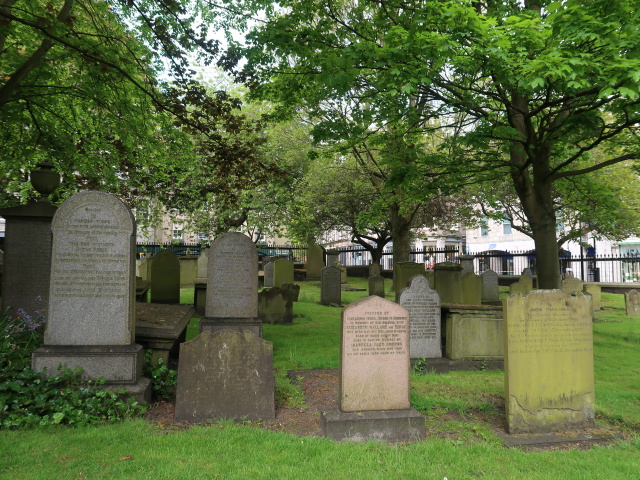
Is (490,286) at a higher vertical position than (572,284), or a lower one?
lower

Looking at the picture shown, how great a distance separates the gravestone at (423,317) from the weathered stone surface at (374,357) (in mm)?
2748

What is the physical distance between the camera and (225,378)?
4.88 meters

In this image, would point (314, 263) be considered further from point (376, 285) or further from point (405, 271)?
point (405, 271)

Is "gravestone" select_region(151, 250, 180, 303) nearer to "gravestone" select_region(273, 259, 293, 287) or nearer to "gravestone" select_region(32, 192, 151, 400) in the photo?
"gravestone" select_region(273, 259, 293, 287)

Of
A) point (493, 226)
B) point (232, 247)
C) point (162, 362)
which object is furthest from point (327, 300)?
point (493, 226)

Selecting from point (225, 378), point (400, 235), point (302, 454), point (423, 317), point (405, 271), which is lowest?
point (302, 454)

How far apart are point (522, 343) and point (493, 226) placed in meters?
41.2

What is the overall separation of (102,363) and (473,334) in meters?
5.67

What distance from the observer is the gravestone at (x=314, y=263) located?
947 inches

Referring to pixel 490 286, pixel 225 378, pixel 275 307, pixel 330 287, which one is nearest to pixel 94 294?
pixel 225 378

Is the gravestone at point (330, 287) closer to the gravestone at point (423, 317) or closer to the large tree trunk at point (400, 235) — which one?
the large tree trunk at point (400, 235)

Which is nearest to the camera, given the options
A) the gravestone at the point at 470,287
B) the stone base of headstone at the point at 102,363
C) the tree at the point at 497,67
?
the stone base of headstone at the point at 102,363

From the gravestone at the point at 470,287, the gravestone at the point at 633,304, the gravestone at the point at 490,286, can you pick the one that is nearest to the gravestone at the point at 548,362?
the gravestone at the point at 470,287

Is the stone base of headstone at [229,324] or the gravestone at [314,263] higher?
the gravestone at [314,263]
